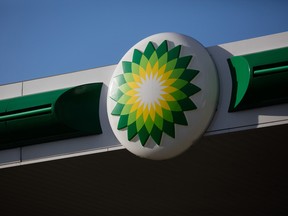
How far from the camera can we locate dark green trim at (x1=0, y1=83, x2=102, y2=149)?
11.8m

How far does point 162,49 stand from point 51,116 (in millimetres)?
2452

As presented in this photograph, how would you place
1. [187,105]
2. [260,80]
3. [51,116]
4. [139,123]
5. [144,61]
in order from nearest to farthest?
1. [260,80]
2. [187,105]
3. [139,123]
4. [144,61]
5. [51,116]

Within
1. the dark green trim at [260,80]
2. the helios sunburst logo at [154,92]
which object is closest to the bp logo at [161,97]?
the helios sunburst logo at [154,92]

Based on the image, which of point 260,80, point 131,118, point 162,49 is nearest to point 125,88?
point 131,118

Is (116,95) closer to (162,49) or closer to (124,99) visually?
(124,99)

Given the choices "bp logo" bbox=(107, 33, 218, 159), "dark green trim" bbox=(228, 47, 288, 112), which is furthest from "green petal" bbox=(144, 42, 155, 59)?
"dark green trim" bbox=(228, 47, 288, 112)

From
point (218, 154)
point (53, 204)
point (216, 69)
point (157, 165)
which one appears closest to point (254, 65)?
point (216, 69)

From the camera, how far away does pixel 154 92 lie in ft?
35.6

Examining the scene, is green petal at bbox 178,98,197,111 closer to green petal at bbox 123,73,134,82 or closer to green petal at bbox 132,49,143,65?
green petal at bbox 123,73,134,82

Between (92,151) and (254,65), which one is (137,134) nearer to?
(92,151)

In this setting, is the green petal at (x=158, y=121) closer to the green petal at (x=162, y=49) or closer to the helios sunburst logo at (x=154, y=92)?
the helios sunburst logo at (x=154, y=92)

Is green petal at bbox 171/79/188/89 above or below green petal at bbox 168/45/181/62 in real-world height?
below

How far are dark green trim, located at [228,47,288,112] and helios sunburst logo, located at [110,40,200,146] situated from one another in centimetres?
73

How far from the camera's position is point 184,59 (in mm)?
10875
